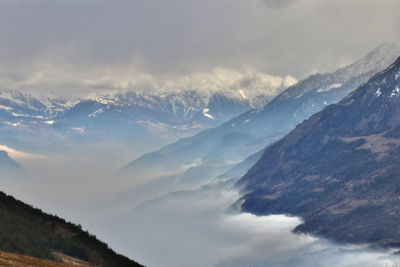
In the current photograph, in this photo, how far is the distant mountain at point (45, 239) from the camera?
120938 mm

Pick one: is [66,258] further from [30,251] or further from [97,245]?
[97,245]

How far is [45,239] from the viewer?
431 feet

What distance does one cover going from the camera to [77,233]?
158m

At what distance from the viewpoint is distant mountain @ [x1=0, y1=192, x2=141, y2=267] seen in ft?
397

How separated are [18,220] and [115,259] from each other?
3107 centimetres

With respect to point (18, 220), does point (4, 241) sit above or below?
below

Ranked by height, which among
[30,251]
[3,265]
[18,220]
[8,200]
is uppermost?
[8,200]

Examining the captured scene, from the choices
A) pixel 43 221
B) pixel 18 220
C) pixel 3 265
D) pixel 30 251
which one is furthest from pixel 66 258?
pixel 3 265

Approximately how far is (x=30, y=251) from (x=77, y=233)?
4198 centimetres

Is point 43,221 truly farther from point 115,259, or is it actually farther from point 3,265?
point 3,265

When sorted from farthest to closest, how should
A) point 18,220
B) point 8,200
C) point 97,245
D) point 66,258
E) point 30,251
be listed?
point 8,200
point 97,245
point 18,220
point 66,258
point 30,251

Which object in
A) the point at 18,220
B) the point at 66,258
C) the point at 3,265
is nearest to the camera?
the point at 3,265

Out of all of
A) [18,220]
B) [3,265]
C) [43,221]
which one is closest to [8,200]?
[43,221]

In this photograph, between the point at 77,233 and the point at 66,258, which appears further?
the point at 77,233
